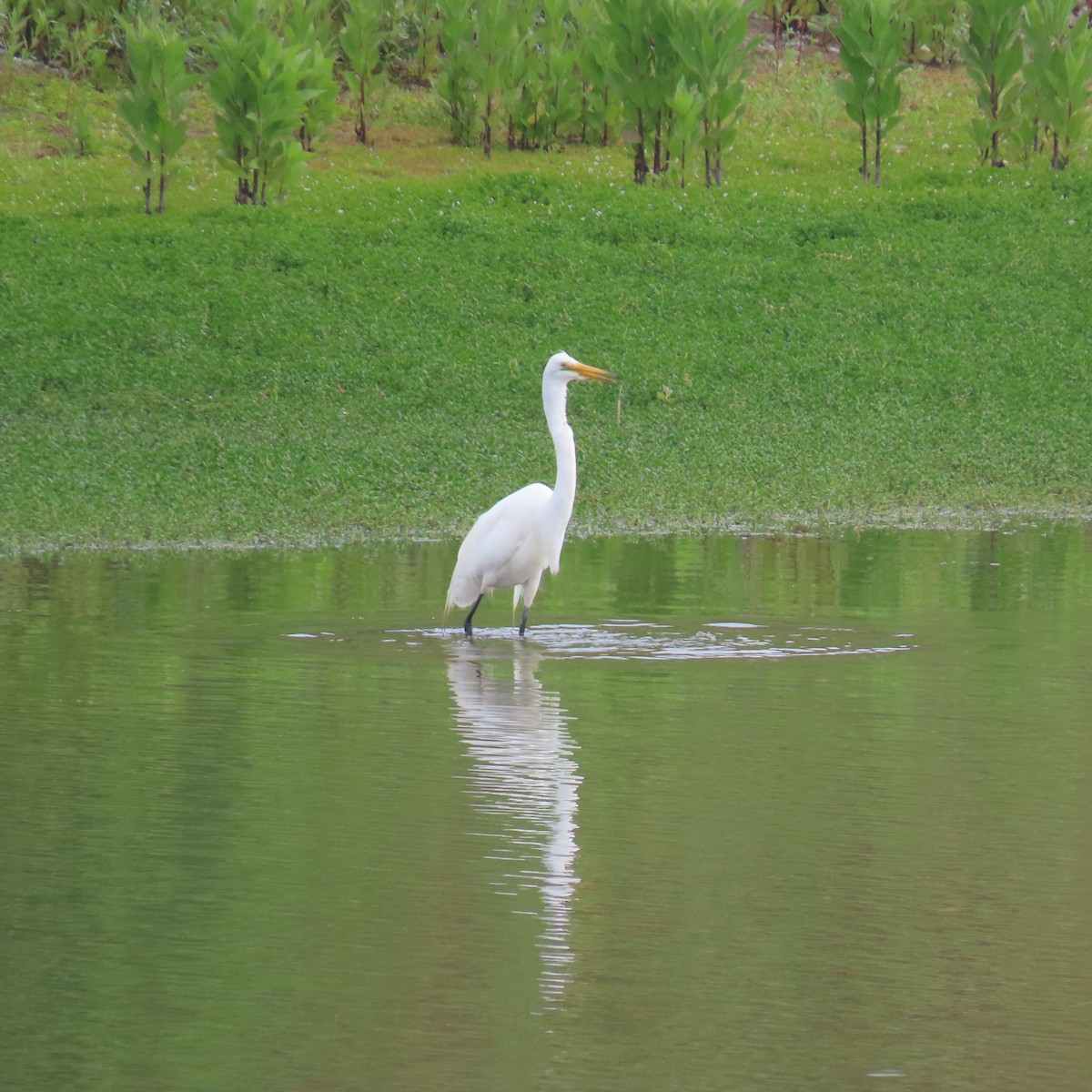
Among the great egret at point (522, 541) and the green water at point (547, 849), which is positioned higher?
the great egret at point (522, 541)

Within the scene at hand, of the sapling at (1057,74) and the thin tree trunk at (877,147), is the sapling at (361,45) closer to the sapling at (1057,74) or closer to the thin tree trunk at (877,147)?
the thin tree trunk at (877,147)

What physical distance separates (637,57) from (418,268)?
4090 mm

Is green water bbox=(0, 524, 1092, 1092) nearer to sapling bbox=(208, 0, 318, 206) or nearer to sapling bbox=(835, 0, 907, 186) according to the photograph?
sapling bbox=(208, 0, 318, 206)

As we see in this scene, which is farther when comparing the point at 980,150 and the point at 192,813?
the point at 980,150

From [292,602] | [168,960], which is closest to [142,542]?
[292,602]

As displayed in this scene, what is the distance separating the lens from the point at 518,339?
21922mm

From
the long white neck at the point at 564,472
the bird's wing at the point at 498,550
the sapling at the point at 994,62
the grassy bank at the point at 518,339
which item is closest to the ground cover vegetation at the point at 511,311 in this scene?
the grassy bank at the point at 518,339

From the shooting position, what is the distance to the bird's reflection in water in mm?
5910

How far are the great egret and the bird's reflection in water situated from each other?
674 millimetres

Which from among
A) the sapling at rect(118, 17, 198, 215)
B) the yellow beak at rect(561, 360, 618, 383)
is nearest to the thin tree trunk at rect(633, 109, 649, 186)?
the sapling at rect(118, 17, 198, 215)

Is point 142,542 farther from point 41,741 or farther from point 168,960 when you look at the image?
point 168,960

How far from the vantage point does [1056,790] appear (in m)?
7.41

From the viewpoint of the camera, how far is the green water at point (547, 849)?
16.0 ft

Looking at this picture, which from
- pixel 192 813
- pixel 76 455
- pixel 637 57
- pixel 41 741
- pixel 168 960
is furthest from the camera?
pixel 637 57
